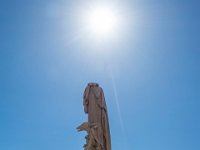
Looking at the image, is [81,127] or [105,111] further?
[105,111]

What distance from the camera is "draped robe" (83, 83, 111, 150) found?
283 inches

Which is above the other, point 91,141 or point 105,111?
point 105,111

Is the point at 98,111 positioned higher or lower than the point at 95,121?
higher

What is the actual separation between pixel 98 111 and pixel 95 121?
0.36 meters

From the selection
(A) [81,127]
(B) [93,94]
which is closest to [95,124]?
(A) [81,127]

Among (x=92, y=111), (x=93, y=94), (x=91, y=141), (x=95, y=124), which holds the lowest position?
(x=91, y=141)

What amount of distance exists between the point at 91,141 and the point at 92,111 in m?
0.96

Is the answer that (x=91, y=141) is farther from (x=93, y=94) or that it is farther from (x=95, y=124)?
(x=93, y=94)

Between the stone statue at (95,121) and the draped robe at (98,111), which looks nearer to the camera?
the stone statue at (95,121)

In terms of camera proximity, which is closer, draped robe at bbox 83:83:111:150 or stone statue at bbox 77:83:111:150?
stone statue at bbox 77:83:111:150

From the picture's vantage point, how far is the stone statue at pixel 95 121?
22.8 feet

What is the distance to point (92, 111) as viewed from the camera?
7.53m

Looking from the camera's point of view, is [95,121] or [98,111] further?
[98,111]

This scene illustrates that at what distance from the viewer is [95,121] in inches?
287
